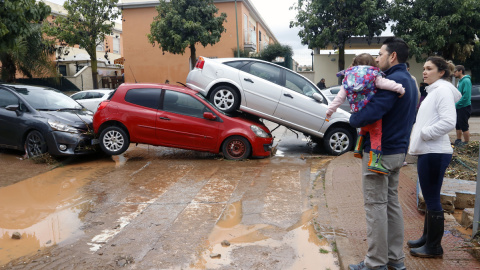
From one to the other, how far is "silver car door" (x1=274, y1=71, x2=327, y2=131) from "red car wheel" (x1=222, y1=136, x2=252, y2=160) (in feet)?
3.49

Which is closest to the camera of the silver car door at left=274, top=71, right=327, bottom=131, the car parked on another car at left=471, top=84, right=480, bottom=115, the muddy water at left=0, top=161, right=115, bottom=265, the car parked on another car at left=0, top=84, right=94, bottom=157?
the muddy water at left=0, top=161, right=115, bottom=265

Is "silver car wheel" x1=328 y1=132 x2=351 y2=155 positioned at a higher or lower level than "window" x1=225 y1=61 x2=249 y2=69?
lower

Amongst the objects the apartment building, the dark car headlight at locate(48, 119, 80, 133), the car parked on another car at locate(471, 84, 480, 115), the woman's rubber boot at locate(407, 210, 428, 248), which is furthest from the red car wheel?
the apartment building

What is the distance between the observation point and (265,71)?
977cm

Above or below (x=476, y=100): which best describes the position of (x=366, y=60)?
above

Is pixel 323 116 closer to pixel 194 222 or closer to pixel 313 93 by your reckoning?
pixel 313 93

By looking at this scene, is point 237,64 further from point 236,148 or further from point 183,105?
point 236,148

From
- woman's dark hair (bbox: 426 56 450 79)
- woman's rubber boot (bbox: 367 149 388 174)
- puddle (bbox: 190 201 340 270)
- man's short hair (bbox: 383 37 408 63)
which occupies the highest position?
man's short hair (bbox: 383 37 408 63)

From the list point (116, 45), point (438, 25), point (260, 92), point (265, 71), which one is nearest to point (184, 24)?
point (438, 25)

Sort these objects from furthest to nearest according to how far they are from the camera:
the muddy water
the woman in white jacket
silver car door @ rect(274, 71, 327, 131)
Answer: silver car door @ rect(274, 71, 327, 131)
the muddy water
the woman in white jacket

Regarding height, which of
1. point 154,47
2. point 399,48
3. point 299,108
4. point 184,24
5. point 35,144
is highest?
point 184,24

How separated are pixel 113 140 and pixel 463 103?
24.9 ft

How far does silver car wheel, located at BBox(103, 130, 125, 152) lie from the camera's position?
9.09 meters

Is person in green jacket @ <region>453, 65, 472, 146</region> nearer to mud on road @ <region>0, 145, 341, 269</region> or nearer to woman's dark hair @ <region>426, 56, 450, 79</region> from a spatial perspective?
mud on road @ <region>0, 145, 341, 269</region>
